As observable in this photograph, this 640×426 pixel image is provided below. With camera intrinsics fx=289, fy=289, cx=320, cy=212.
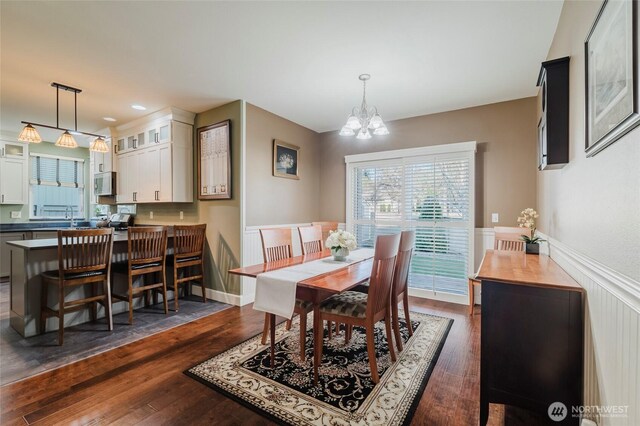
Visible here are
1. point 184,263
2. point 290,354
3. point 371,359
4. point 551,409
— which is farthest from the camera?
point 184,263

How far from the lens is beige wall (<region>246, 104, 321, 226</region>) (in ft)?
13.0

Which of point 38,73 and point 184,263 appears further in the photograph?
point 184,263

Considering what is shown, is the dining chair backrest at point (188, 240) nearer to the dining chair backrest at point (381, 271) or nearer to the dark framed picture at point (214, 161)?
the dark framed picture at point (214, 161)

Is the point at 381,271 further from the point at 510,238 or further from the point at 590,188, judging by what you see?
the point at 510,238

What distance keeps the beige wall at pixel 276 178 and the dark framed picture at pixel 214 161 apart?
0.93 ft

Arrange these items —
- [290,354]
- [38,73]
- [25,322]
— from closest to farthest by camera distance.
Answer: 1. [290,354]
2. [25,322]
3. [38,73]

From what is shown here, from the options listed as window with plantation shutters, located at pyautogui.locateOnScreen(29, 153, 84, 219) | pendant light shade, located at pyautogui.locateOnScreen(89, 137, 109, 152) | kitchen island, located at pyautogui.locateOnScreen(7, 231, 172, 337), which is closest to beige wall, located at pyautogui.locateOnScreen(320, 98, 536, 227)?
pendant light shade, located at pyautogui.locateOnScreen(89, 137, 109, 152)

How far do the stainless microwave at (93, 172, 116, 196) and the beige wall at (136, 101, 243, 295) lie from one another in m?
1.69

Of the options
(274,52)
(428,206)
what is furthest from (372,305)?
(428,206)

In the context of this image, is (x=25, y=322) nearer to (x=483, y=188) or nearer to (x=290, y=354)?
(x=290, y=354)

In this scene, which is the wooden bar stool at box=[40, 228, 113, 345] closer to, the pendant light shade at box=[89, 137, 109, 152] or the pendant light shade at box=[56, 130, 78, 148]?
the pendant light shade at box=[56, 130, 78, 148]

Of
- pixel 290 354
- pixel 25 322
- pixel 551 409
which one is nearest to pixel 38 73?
pixel 25 322

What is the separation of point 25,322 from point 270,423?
2776 mm

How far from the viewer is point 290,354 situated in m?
2.42
